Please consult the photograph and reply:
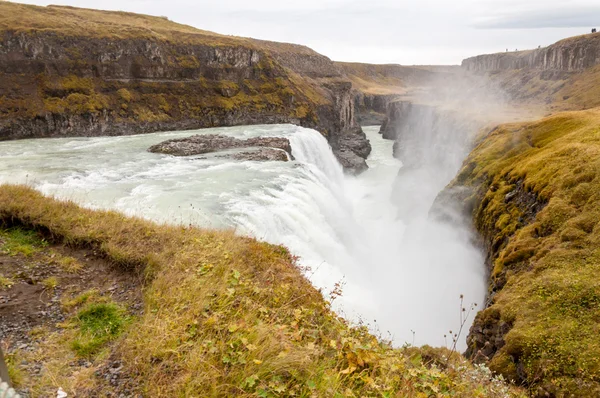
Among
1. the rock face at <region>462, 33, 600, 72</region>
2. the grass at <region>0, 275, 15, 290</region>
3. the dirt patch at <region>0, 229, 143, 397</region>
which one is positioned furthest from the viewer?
the rock face at <region>462, 33, 600, 72</region>

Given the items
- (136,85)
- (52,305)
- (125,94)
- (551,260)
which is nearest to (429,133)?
(136,85)

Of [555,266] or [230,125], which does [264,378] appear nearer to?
[555,266]

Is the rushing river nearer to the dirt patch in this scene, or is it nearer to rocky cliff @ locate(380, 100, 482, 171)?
the dirt patch

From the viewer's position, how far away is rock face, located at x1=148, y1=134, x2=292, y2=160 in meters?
37.9

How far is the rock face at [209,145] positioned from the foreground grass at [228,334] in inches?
1065

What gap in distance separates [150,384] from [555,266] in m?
13.8

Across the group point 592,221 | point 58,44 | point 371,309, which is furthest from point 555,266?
point 58,44

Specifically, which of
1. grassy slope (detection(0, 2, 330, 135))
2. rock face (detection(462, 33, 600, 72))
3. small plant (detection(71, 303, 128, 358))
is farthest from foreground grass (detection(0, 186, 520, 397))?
rock face (detection(462, 33, 600, 72))

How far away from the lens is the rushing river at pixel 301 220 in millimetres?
18406

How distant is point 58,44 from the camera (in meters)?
58.4

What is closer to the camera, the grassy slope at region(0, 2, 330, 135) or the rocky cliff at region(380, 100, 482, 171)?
the rocky cliff at region(380, 100, 482, 171)

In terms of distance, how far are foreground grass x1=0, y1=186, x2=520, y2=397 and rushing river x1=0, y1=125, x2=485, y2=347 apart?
13.9ft

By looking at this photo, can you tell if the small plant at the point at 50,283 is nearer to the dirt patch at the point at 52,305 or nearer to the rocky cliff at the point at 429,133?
the dirt patch at the point at 52,305

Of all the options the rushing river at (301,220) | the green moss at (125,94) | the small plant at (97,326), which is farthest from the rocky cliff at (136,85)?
the small plant at (97,326)
